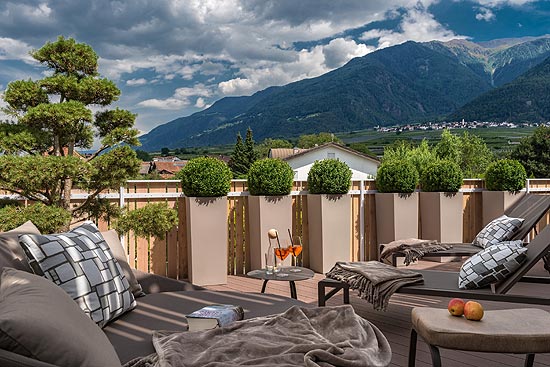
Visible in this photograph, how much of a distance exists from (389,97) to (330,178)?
266 feet

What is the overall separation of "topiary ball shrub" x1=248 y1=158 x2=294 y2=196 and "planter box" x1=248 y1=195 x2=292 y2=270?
8cm

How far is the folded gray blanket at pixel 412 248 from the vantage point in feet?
17.0

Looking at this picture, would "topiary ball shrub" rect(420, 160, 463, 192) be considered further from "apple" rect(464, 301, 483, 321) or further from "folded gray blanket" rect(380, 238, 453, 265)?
"apple" rect(464, 301, 483, 321)

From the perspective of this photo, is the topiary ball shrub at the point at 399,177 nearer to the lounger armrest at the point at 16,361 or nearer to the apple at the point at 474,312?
the apple at the point at 474,312

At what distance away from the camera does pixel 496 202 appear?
710 cm

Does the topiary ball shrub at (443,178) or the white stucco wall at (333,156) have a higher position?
the white stucco wall at (333,156)

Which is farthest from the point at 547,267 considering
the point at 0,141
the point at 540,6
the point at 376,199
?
the point at 540,6

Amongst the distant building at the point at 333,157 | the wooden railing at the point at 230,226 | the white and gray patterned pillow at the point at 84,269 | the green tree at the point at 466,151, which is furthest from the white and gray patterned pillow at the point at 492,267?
the distant building at the point at 333,157

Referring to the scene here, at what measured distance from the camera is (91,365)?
132cm

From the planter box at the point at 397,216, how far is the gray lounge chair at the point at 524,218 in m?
0.76

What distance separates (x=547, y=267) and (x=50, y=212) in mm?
5476

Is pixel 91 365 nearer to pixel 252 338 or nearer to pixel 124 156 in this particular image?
pixel 252 338

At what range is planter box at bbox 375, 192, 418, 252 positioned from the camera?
6391mm

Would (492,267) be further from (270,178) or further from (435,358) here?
(270,178)
